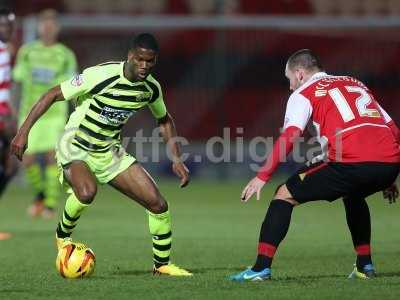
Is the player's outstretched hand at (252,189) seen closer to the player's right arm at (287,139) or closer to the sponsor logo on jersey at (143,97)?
the player's right arm at (287,139)

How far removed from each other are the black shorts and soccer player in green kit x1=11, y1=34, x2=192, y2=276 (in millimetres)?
1368

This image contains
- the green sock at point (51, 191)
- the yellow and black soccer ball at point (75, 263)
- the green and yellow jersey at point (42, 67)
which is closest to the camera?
the yellow and black soccer ball at point (75, 263)

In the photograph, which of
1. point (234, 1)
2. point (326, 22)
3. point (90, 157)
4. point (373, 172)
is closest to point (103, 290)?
point (90, 157)

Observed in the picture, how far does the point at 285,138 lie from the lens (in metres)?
8.58

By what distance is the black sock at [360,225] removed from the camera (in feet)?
30.5

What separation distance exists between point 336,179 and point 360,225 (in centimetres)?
72

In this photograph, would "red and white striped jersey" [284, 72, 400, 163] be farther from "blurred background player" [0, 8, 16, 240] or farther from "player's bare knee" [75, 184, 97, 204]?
"blurred background player" [0, 8, 16, 240]

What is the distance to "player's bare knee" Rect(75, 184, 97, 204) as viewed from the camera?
378 inches

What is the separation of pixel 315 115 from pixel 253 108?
44.1 ft

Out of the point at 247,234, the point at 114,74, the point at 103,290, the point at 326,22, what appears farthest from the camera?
the point at 326,22

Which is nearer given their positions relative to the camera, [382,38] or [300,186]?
[300,186]

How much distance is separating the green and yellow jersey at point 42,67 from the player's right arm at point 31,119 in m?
7.31

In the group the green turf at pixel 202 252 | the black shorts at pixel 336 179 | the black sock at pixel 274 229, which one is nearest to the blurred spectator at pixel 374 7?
the green turf at pixel 202 252

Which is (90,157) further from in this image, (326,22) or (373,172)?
(326,22)
